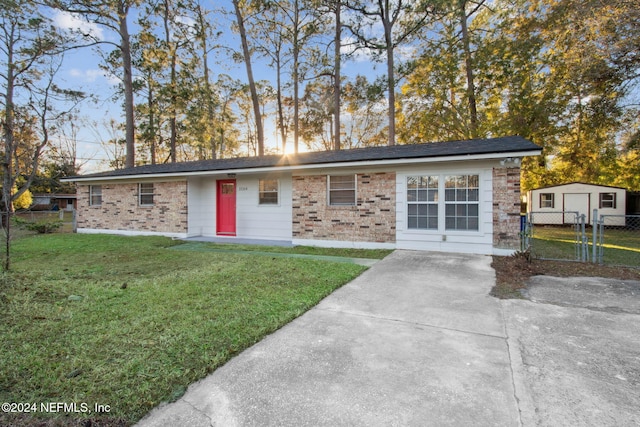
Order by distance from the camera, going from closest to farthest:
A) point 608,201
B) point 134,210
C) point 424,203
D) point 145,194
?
point 424,203 < point 145,194 < point 134,210 < point 608,201

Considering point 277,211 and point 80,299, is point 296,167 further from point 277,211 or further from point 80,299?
point 80,299

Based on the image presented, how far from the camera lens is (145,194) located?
40.1 ft

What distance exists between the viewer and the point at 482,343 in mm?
2959

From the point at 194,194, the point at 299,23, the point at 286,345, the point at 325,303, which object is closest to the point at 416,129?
the point at 299,23

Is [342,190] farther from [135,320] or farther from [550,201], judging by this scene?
[550,201]

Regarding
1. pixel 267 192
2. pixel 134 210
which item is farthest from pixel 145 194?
pixel 267 192

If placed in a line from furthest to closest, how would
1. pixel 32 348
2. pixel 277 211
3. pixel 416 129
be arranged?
1. pixel 416 129
2. pixel 277 211
3. pixel 32 348

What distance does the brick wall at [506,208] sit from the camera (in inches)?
289

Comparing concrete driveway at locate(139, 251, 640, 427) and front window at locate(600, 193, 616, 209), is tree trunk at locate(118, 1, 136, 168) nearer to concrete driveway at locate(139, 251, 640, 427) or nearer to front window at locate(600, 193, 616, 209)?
concrete driveway at locate(139, 251, 640, 427)

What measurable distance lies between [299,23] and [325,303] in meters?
19.4

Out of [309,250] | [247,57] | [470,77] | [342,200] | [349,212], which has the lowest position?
[309,250]

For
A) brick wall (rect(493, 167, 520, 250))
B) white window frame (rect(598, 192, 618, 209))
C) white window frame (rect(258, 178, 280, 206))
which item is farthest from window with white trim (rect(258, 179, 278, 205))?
white window frame (rect(598, 192, 618, 209))

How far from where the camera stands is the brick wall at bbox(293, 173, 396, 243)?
28.5 ft

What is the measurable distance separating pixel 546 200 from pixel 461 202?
14204 millimetres
